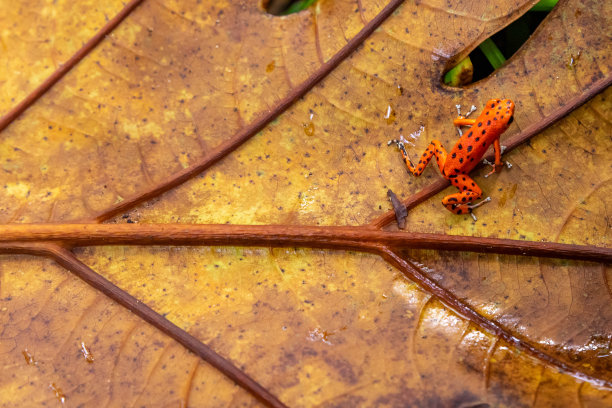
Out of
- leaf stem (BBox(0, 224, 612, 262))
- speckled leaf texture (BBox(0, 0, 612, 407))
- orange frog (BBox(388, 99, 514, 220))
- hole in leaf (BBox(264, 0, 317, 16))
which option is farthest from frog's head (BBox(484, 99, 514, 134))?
hole in leaf (BBox(264, 0, 317, 16))

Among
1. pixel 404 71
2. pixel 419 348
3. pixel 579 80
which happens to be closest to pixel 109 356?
pixel 419 348

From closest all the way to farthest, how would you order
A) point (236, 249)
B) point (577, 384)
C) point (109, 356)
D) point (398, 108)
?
point (577, 384)
point (109, 356)
point (236, 249)
point (398, 108)

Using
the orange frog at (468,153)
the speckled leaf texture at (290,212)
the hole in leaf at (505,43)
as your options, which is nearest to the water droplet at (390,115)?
the speckled leaf texture at (290,212)

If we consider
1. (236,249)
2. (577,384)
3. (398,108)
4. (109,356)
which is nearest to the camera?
(577,384)

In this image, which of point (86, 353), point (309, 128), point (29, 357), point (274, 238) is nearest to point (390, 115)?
point (309, 128)

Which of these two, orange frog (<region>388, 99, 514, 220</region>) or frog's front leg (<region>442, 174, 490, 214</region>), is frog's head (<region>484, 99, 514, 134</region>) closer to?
orange frog (<region>388, 99, 514, 220</region>)

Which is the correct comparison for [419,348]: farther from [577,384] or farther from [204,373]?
[204,373]
